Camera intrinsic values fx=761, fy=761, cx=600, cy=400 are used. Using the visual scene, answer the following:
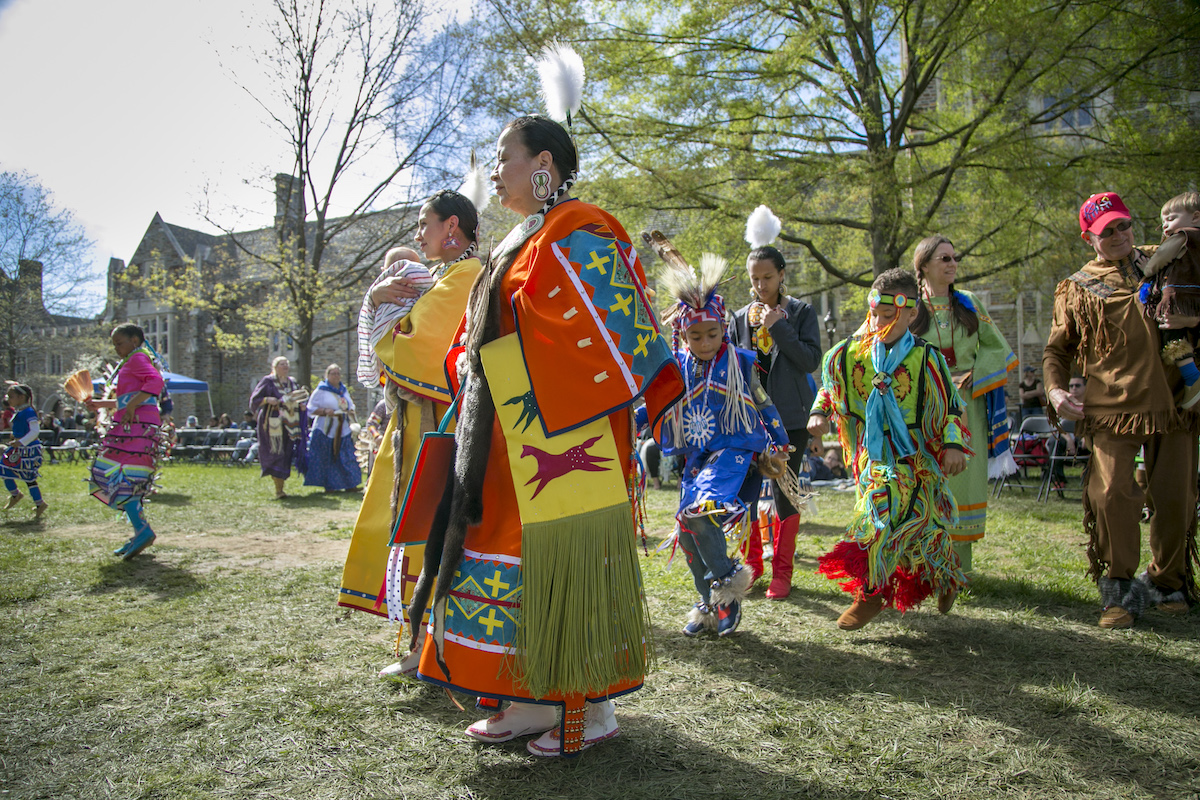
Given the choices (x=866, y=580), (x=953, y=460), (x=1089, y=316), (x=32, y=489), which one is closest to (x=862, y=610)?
(x=866, y=580)

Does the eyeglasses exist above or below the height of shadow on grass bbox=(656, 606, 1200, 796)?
above

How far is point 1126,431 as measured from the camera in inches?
141

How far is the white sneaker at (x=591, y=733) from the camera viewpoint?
226cm

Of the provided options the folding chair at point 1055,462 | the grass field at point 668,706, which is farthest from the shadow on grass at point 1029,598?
the folding chair at point 1055,462

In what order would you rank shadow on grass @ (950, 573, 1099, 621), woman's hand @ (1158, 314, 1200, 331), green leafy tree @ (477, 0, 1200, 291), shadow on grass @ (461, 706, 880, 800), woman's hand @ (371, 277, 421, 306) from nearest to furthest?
shadow on grass @ (461, 706, 880, 800) → woman's hand @ (371, 277, 421, 306) → woman's hand @ (1158, 314, 1200, 331) → shadow on grass @ (950, 573, 1099, 621) → green leafy tree @ (477, 0, 1200, 291)

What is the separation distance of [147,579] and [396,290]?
3.24m

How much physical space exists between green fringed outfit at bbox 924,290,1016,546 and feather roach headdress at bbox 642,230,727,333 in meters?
1.26

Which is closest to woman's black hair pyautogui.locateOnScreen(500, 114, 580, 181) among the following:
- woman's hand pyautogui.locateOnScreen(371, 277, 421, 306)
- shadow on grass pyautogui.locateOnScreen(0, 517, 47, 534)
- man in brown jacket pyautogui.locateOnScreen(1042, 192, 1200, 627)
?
woman's hand pyautogui.locateOnScreen(371, 277, 421, 306)

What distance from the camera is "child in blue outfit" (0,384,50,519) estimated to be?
8.02 meters

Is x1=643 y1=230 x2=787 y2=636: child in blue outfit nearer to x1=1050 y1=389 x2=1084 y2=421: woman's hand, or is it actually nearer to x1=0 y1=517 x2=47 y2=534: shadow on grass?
x1=1050 y1=389 x2=1084 y2=421: woman's hand

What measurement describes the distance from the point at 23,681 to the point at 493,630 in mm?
2136

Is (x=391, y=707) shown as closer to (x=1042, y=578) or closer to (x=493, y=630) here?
(x=493, y=630)

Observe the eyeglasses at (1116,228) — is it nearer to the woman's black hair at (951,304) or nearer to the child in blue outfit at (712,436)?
the woman's black hair at (951,304)

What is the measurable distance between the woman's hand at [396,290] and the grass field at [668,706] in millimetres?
1489
